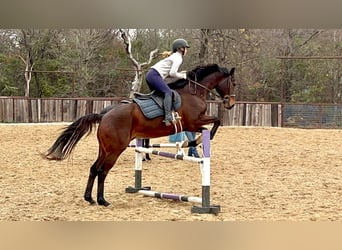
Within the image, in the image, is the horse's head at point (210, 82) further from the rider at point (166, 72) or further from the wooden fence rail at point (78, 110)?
the wooden fence rail at point (78, 110)

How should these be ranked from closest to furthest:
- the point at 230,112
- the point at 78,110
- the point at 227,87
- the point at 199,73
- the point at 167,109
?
the point at 167,109 → the point at 199,73 → the point at 227,87 → the point at 230,112 → the point at 78,110

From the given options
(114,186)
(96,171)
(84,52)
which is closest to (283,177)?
(114,186)

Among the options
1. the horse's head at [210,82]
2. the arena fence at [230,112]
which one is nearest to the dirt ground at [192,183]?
the horse's head at [210,82]

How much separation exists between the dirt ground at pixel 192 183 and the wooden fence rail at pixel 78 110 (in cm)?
413

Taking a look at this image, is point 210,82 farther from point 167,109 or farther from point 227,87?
point 167,109

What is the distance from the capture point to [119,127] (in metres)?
5.22

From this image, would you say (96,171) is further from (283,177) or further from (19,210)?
(283,177)

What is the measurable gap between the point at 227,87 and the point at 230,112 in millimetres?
10849

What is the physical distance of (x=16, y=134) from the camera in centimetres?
1349

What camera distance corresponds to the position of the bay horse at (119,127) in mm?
5109

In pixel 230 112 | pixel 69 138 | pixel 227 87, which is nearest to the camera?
pixel 69 138

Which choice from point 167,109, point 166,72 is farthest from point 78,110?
point 167,109

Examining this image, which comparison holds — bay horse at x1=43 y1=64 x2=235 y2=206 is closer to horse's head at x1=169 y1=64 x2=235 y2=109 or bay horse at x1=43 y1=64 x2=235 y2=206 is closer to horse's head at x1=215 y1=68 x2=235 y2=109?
horse's head at x1=169 y1=64 x2=235 y2=109

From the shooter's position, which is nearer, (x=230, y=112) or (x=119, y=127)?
(x=119, y=127)
